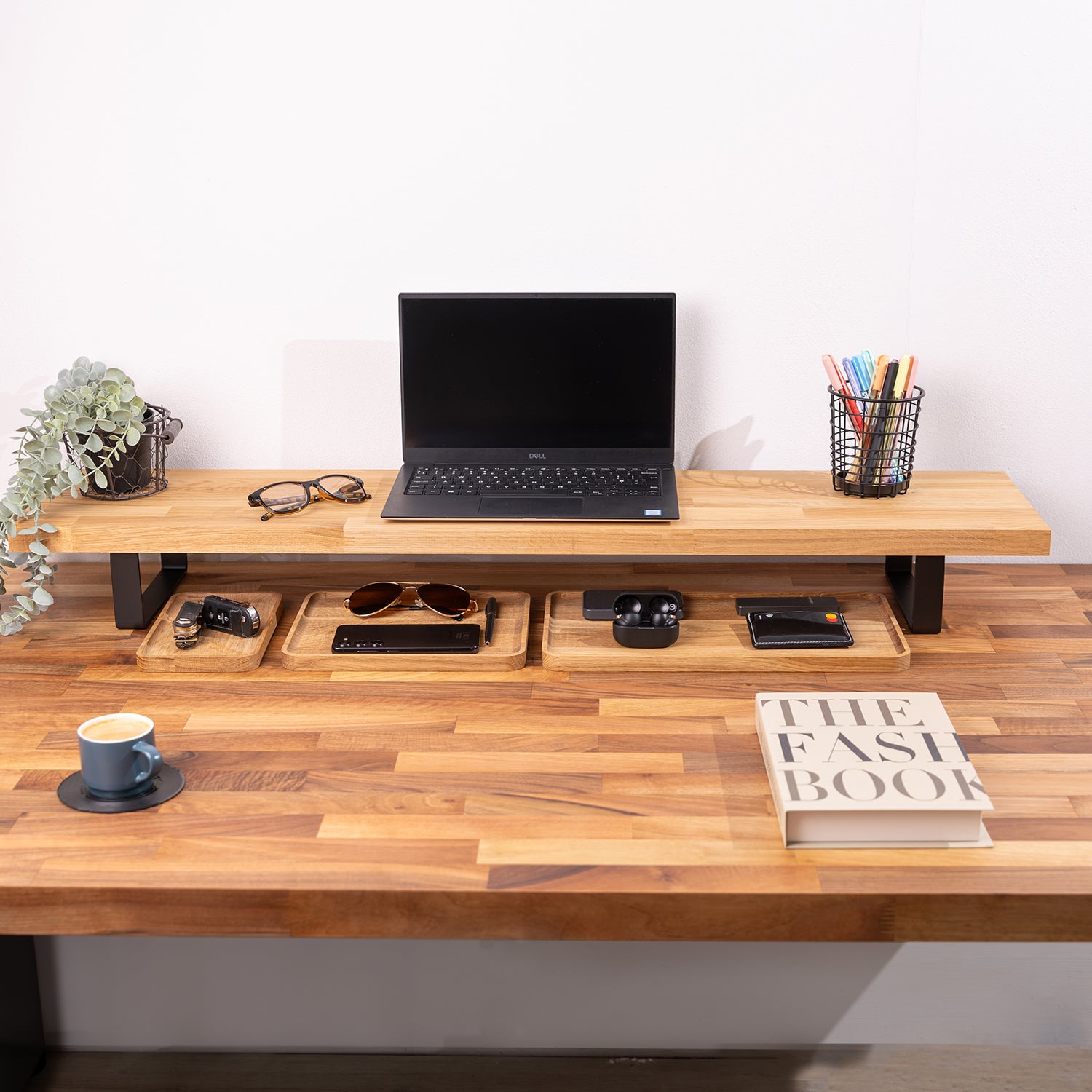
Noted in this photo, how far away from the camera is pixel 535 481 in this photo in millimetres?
1663

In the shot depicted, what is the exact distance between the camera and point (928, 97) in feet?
5.46

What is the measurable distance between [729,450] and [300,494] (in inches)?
27.5

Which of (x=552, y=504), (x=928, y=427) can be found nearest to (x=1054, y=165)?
(x=928, y=427)

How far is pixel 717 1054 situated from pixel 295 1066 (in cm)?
71

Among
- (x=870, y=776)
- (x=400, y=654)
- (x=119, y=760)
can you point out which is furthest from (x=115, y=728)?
(x=870, y=776)

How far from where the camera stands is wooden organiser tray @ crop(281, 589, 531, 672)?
152cm

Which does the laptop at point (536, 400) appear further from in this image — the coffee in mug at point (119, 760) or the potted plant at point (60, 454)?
the coffee in mug at point (119, 760)

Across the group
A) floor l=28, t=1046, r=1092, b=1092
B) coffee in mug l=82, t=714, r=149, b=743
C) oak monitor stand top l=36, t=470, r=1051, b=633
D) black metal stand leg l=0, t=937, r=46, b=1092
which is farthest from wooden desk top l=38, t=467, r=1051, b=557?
floor l=28, t=1046, r=1092, b=1092

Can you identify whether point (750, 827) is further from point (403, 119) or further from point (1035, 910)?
point (403, 119)

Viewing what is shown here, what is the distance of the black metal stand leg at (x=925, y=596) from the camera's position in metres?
1.58

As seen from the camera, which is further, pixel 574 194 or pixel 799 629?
pixel 574 194

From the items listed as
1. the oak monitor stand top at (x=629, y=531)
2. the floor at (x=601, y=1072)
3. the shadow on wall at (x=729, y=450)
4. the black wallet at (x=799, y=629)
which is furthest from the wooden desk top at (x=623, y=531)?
the floor at (x=601, y=1072)

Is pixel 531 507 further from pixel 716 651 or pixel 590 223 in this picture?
pixel 590 223

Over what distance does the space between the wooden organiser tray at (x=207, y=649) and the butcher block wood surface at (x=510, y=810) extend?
0.02 metres
